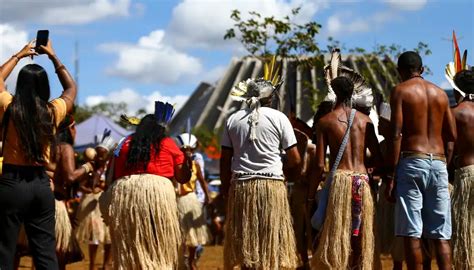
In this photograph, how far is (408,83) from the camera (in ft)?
24.1

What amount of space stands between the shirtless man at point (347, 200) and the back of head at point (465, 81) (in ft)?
3.70

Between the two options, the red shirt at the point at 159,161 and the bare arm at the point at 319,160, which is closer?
the bare arm at the point at 319,160

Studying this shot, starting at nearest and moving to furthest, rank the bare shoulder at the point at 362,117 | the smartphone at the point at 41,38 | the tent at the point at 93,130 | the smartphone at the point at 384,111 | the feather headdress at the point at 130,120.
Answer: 1. the smartphone at the point at 41,38
2. the bare shoulder at the point at 362,117
3. the smartphone at the point at 384,111
4. the feather headdress at the point at 130,120
5. the tent at the point at 93,130

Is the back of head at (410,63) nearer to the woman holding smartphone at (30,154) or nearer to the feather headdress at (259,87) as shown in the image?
the feather headdress at (259,87)

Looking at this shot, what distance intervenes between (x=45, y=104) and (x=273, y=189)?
7.62 feet

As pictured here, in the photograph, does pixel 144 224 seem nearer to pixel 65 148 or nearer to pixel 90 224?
pixel 65 148

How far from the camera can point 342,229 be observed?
24.6 feet

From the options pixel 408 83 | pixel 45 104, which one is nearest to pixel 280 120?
pixel 408 83

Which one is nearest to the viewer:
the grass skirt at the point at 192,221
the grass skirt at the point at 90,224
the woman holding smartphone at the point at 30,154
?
the woman holding smartphone at the point at 30,154

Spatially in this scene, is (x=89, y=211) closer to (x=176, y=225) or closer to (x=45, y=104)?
(x=176, y=225)

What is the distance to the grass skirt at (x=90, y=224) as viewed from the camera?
12.1 m

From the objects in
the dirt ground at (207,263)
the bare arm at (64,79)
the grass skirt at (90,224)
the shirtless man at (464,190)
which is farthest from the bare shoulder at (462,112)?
the grass skirt at (90,224)

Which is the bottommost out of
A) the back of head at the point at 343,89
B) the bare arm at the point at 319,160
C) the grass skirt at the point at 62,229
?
the grass skirt at the point at 62,229

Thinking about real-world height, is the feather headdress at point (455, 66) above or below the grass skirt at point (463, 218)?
above
